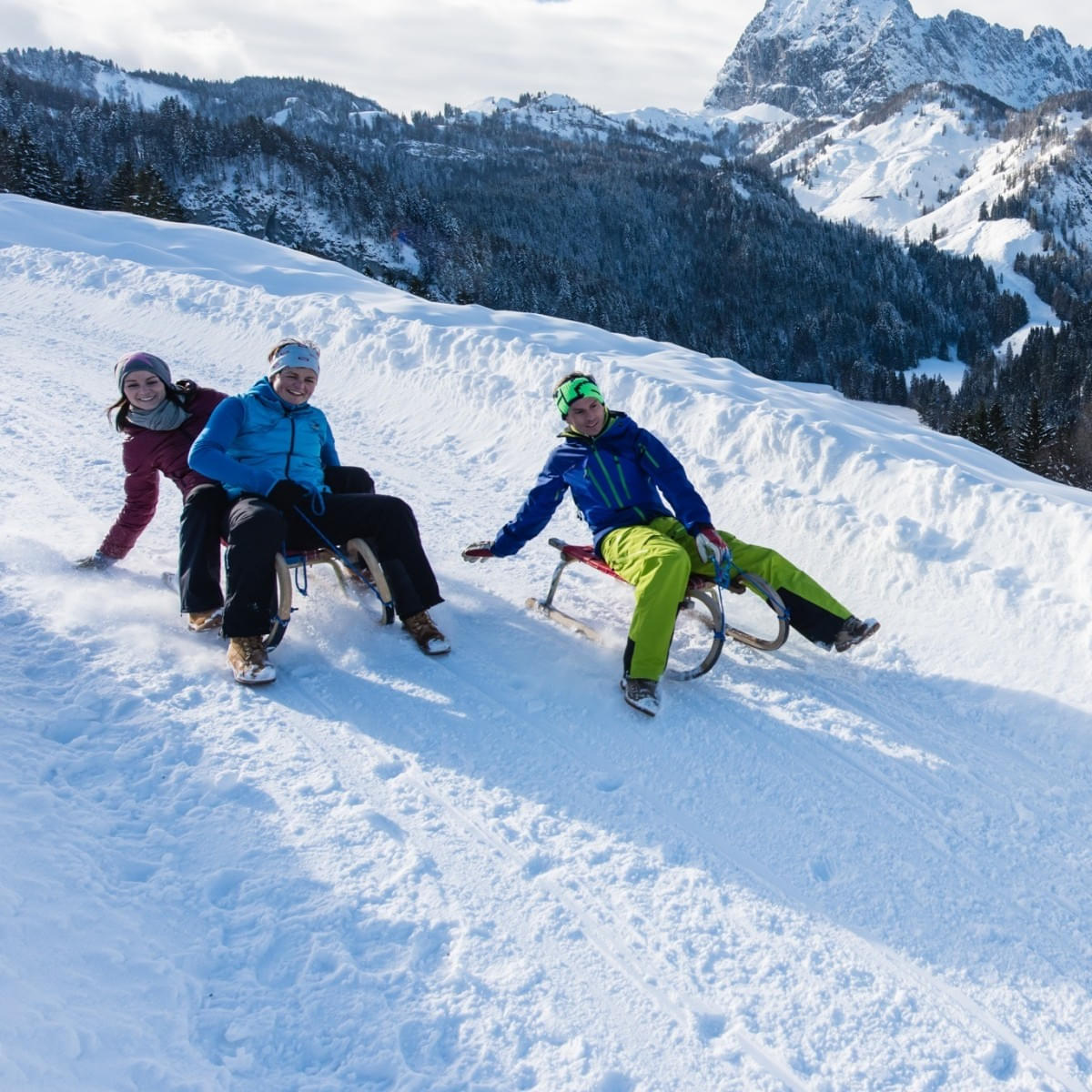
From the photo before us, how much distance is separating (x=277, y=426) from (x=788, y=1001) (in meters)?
3.46

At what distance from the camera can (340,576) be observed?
4.37m

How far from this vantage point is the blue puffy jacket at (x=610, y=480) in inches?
168

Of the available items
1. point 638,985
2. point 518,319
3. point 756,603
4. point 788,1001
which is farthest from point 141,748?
point 518,319

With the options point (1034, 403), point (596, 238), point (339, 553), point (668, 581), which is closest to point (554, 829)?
point (668, 581)

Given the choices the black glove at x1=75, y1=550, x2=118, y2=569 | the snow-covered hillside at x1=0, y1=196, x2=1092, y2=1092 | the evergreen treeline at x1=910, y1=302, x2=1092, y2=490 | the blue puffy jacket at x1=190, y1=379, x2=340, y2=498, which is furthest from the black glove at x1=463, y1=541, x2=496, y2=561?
the evergreen treeline at x1=910, y1=302, x2=1092, y2=490

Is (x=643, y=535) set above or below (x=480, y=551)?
above

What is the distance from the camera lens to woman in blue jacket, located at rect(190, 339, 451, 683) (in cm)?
394

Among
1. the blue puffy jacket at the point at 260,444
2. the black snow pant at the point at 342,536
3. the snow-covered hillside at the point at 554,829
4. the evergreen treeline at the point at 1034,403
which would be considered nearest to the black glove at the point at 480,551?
the snow-covered hillside at the point at 554,829

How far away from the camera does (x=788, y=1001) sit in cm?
223

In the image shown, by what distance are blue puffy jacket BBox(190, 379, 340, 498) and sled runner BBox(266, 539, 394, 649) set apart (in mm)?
355

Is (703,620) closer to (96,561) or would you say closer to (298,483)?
(298,483)

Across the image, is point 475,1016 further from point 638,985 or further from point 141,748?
point 141,748

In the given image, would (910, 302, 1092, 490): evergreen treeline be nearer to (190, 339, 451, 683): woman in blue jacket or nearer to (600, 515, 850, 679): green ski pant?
(600, 515, 850, 679): green ski pant

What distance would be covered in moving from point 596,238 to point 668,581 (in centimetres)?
13099
